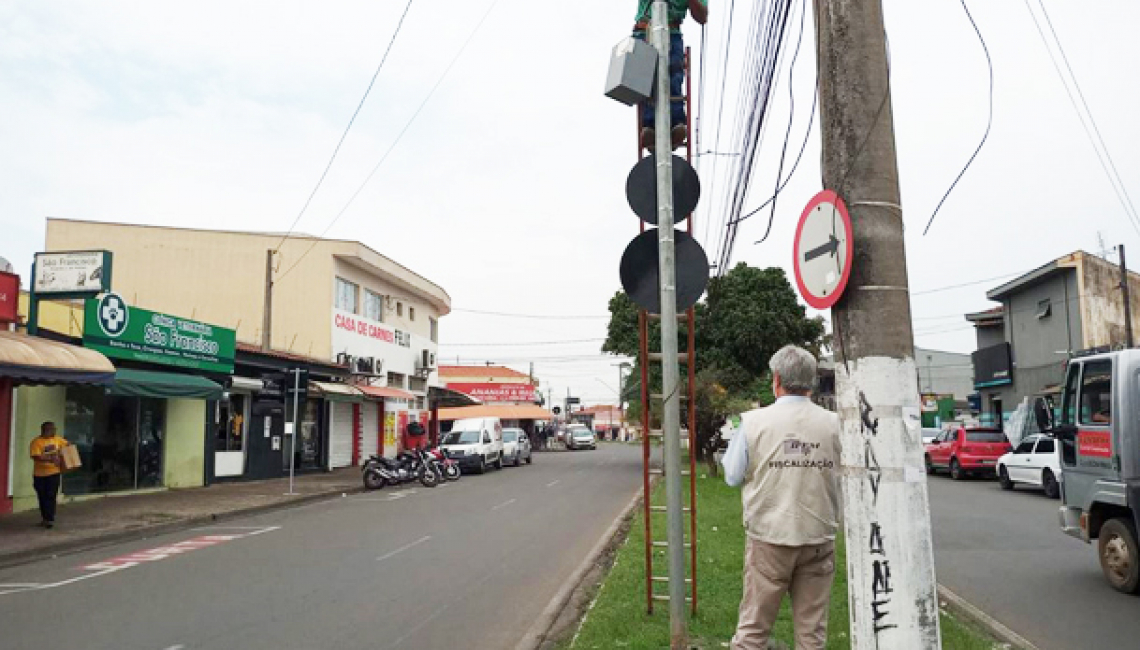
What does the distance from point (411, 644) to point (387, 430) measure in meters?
27.8

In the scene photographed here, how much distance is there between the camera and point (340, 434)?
29062mm

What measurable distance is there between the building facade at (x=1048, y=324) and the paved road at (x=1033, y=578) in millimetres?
14062

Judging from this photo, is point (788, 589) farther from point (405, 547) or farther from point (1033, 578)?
point (405, 547)

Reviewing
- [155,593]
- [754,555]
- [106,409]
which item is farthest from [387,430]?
[754,555]

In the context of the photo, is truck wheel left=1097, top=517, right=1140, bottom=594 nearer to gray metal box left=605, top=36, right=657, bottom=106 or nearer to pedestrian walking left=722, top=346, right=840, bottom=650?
pedestrian walking left=722, top=346, right=840, bottom=650

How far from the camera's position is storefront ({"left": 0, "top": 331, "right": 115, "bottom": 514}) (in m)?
12.2

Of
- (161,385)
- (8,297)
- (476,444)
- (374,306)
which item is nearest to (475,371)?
(374,306)

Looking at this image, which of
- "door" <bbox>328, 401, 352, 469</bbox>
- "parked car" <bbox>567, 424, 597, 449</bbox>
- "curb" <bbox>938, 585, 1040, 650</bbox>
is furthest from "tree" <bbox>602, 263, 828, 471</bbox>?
"parked car" <bbox>567, 424, 597, 449</bbox>

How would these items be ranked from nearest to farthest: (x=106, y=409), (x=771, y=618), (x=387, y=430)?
1. (x=771, y=618)
2. (x=106, y=409)
3. (x=387, y=430)

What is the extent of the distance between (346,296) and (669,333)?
26.8 meters

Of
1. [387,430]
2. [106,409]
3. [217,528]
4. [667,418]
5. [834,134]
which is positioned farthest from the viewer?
[387,430]

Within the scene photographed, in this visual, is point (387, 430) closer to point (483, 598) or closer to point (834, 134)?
point (483, 598)

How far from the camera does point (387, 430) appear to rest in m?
33.4

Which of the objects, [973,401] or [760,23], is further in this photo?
[973,401]
